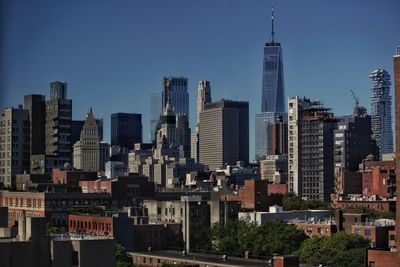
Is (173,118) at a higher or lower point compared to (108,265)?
higher

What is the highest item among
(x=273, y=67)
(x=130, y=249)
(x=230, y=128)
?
(x=273, y=67)

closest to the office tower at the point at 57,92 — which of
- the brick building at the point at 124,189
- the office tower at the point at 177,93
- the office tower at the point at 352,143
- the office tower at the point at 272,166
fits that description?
the brick building at the point at 124,189

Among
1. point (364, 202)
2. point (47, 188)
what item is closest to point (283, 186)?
point (364, 202)

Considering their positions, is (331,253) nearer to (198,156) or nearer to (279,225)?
(279,225)

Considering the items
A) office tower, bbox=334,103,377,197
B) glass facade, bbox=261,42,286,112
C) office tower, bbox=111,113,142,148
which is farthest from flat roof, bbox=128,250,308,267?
glass facade, bbox=261,42,286,112

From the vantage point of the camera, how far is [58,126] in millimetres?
31297

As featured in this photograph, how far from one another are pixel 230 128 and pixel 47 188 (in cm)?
4763

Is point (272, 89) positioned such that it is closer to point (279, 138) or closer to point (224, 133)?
point (224, 133)

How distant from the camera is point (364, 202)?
28219 millimetres

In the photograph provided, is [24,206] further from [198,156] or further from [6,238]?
[198,156]

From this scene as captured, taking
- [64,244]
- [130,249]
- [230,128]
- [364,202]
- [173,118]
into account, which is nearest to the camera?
[64,244]

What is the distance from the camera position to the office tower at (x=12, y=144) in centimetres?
2714

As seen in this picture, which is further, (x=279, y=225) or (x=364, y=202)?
(x=364, y=202)

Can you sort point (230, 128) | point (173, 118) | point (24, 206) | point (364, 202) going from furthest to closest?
point (173, 118)
point (230, 128)
point (364, 202)
point (24, 206)
